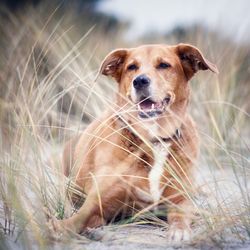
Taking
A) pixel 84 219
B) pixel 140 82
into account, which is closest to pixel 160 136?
pixel 140 82

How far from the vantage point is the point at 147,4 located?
261 centimetres

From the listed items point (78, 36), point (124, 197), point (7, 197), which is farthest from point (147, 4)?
point (7, 197)

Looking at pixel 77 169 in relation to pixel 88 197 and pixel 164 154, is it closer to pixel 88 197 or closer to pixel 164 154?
pixel 88 197

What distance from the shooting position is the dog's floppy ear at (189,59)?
240 centimetres

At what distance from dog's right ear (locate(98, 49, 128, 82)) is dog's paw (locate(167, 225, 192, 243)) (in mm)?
722

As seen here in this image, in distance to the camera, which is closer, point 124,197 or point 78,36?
point 124,197

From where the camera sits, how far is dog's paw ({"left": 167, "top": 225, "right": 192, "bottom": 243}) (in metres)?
2.01

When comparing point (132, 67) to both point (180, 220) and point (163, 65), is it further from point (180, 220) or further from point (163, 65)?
point (180, 220)

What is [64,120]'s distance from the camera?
253 cm

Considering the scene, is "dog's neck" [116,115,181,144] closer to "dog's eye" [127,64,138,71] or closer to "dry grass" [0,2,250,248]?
"dry grass" [0,2,250,248]

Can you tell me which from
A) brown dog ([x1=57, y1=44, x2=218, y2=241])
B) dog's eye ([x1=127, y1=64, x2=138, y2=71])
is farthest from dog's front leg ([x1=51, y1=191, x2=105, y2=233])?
dog's eye ([x1=127, y1=64, x2=138, y2=71])

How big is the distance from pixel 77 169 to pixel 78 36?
0.58m

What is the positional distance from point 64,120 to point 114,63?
0.32m

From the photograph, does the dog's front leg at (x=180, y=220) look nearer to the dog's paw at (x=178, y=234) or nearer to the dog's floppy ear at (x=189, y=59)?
the dog's paw at (x=178, y=234)
